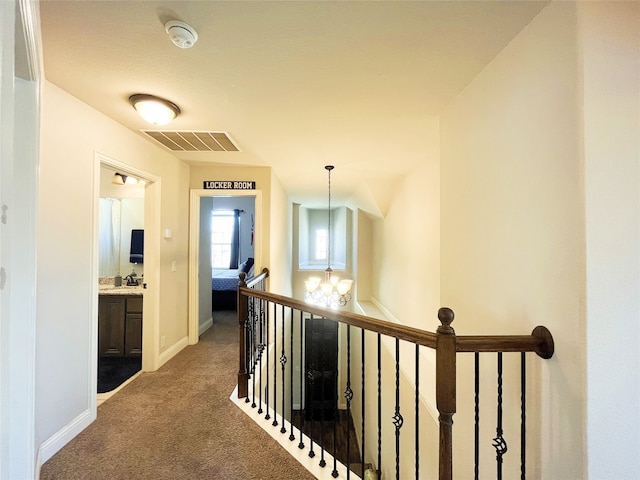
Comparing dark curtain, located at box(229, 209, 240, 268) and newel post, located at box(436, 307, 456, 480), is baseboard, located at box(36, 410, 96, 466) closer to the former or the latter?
newel post, located at box(436, 307, 456, 480)

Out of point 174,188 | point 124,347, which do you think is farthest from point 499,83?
point 124,347

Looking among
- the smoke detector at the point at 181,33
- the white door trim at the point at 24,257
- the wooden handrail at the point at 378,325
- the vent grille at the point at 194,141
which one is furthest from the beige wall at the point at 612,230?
the vent grille at the point at 194,141

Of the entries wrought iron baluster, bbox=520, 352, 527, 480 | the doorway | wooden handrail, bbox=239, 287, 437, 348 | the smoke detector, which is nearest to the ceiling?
the smoke detector

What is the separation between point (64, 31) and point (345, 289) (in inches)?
139

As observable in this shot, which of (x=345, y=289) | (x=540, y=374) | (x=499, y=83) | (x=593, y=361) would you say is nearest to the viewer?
(x=593, y=361)

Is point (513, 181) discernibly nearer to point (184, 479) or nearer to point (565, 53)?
point (565, 53)

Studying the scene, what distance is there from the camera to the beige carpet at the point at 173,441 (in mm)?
1705

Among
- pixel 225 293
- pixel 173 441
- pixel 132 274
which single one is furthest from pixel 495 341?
pixel 225 293

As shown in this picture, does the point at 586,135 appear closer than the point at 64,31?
Yes

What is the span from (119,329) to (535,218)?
4280 millimetres

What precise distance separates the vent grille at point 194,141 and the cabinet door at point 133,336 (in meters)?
2.10

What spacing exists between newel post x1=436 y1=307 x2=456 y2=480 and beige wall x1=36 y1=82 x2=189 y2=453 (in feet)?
7.49

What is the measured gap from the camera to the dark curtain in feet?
26.2

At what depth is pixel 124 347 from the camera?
354cm
